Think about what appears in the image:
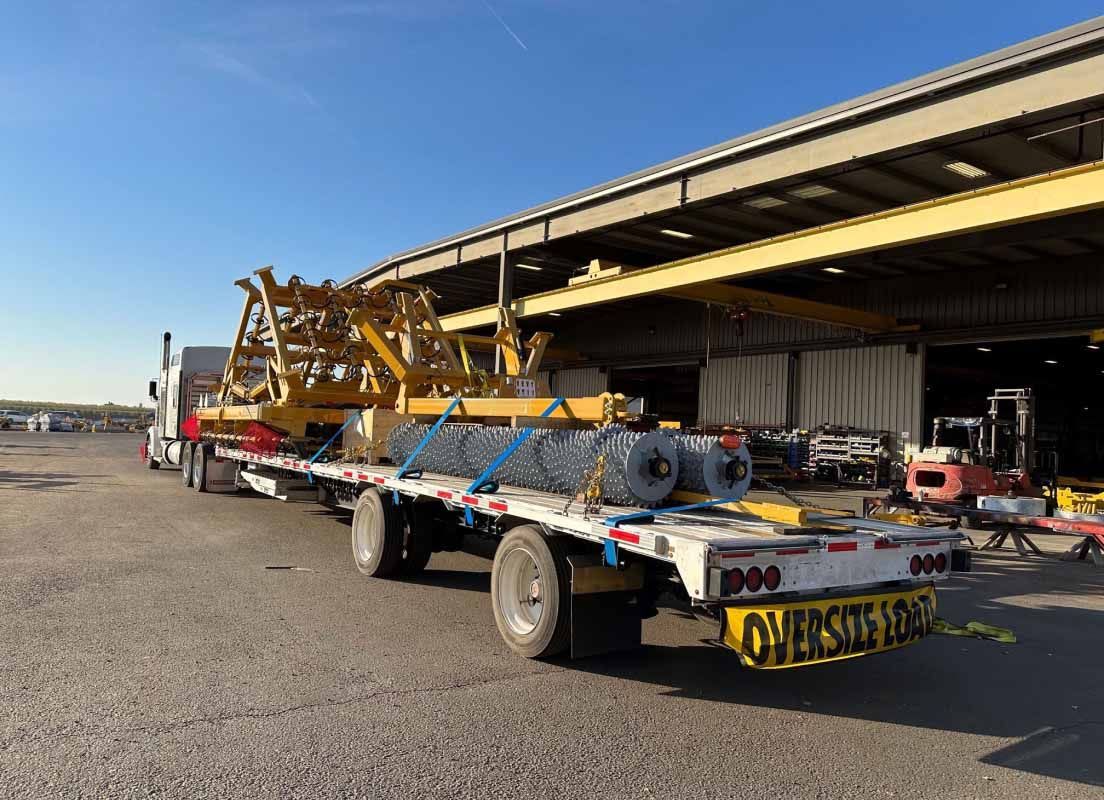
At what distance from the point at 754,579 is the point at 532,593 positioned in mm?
1790

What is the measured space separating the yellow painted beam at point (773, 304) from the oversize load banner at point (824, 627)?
12.2m

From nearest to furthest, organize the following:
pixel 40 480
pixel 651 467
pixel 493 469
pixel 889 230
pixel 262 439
A: pixel 651 467, pixel 493 469, pixel 889 230, pixel 262 439, pixel 40 480

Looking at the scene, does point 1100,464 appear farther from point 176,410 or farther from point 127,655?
point 127,655

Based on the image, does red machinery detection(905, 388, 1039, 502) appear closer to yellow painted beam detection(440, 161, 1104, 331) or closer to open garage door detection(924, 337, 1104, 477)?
open garage door detection(924, 337, 1104, 477)

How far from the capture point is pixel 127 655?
5.18 metres

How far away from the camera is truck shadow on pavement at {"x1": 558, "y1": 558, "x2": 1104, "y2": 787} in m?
4.39

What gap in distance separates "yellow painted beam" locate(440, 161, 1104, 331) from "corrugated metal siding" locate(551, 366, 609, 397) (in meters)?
12.2

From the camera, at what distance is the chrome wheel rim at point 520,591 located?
5406mm

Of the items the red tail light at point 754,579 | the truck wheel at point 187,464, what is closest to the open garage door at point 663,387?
the truck wheel at point 187,464

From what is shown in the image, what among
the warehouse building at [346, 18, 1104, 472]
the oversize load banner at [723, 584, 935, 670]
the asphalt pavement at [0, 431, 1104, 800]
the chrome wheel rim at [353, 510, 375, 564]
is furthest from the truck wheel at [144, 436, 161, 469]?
the oversize load banner at [723, 584, 935, 670]

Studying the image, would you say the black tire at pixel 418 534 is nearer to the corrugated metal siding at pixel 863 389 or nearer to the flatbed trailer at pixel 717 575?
the flatbed trailer at pixel 717 575

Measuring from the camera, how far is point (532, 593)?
17.9 feet

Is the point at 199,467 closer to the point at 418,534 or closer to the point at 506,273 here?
the point at 506,273

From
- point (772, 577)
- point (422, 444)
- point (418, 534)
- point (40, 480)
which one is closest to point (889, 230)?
point (422, 444)
